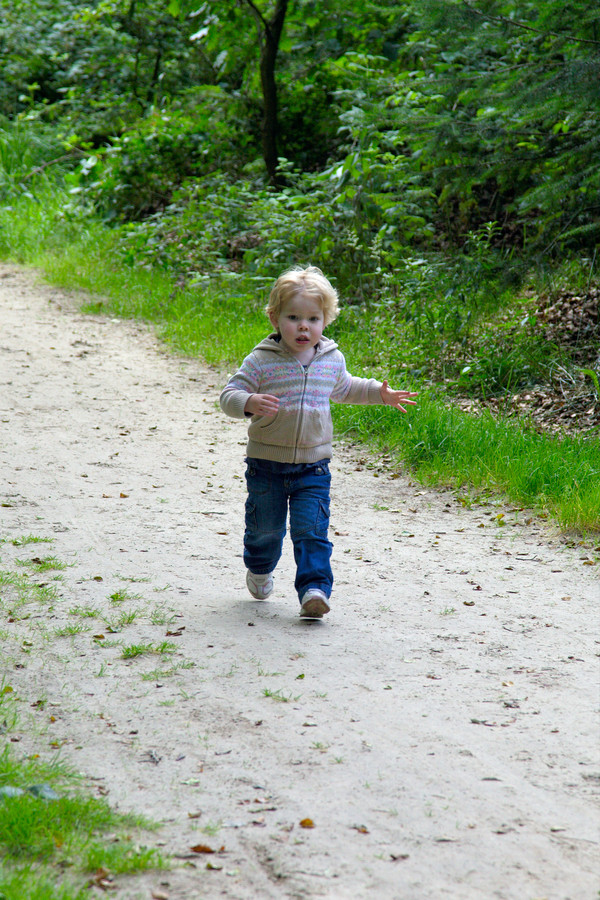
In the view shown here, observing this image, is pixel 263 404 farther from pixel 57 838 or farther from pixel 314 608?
pixel 57 838

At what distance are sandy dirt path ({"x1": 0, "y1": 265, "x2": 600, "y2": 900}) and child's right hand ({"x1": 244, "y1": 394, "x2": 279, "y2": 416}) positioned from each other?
0.94 metres

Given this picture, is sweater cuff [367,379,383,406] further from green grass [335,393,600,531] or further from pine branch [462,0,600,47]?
pine branch [462,0,600,47]

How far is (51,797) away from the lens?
251 cm

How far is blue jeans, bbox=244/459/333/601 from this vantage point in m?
3.90

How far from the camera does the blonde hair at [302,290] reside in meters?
3.82

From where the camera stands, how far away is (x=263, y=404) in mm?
3676

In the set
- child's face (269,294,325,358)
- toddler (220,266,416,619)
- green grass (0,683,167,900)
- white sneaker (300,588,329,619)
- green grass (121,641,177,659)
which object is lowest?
green grass (121,641,177,659)

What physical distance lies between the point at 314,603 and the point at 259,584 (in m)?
0.40

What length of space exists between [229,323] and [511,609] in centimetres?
598

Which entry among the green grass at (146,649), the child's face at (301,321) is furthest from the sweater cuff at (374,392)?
the green grass at (146,649)

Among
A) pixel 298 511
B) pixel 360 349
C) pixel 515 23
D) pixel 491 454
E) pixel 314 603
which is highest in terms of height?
pixel 515 23

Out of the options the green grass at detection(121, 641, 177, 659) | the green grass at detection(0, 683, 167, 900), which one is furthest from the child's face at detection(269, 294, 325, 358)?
the green grass at detection(0, 683, 167, 900)

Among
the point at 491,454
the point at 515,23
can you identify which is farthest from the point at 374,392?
the point at 515,23

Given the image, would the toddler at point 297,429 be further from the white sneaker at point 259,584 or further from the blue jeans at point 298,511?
the white sneaker at point 259,584
